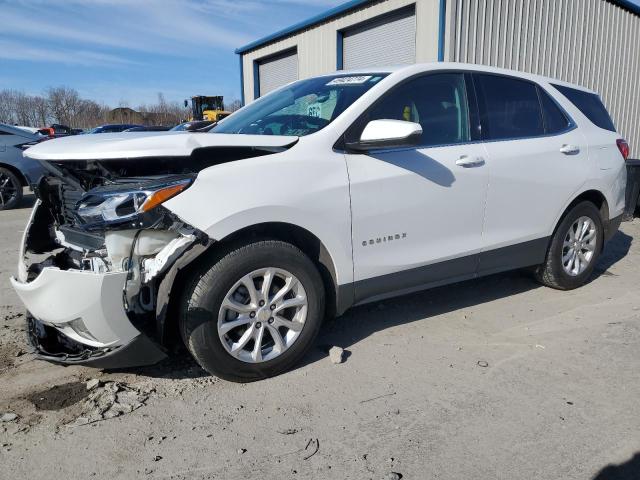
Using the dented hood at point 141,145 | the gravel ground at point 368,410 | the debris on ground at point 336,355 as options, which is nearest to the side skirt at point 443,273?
the debris on ground at point 336,355

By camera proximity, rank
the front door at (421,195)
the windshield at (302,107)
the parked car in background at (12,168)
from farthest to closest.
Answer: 1. the parked car in background at (12,168)
2. the windshield at (302,107)
3. the front door at (421,195)

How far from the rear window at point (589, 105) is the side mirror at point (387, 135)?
2331 millimetres

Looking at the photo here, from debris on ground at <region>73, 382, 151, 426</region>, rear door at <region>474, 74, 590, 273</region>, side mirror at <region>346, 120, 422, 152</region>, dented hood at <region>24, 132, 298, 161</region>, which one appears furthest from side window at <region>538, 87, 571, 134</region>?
debris on ground at <region>73, 382, 151, 426</region>

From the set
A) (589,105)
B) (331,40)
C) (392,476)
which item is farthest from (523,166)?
(331,40)

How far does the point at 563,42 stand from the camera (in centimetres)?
1152

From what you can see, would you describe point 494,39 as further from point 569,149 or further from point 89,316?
point 89,316

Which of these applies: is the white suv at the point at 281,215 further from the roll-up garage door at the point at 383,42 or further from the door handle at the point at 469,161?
the roll-up garage door at the point at 383,42

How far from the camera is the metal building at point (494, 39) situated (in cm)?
996

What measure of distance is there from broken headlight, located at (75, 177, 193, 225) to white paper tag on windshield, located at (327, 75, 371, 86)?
145cm

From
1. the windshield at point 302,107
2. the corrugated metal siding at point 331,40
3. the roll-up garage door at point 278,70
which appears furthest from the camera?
the roll-up garage door at point 278,70

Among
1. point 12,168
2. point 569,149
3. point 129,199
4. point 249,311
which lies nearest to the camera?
point 129,199

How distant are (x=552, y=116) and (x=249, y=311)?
10.2ft

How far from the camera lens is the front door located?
316cm

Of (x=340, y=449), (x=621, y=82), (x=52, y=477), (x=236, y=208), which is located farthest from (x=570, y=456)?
(x=621, y=82)
